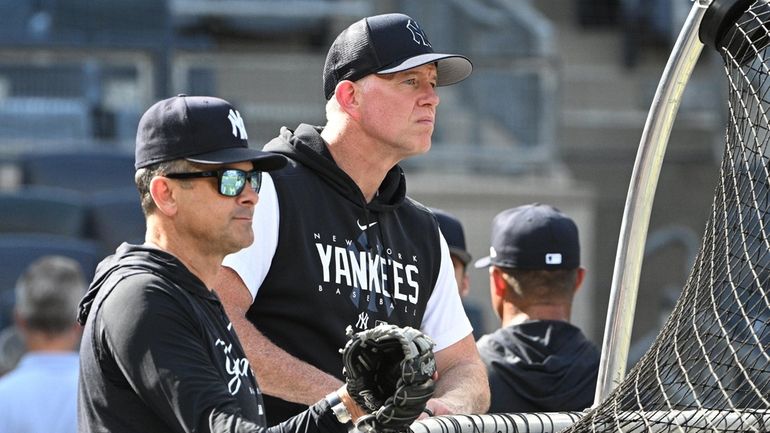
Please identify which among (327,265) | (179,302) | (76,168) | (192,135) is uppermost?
(192,135)

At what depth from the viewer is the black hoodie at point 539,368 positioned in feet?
13.8

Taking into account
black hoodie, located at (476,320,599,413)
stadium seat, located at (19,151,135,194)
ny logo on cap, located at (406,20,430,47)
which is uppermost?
ny logo on cap, located at (406,20,430,47)

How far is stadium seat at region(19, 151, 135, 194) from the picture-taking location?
8875 mm

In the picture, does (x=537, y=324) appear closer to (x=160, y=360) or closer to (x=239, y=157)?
(x=239, y=157)

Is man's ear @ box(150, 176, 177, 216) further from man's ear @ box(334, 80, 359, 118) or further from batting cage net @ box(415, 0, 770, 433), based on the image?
man's ear @ box(334, 80, 359, 118)

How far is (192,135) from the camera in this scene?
104 inches

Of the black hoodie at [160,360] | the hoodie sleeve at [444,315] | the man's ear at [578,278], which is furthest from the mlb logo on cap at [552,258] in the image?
the black hoodie at [160,360]

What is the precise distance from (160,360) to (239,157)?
43 centimetres

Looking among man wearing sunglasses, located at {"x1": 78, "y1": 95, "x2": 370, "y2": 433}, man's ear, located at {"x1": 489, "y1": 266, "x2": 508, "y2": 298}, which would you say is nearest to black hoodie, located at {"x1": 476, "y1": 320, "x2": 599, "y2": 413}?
man's ear, located at {"x1": 489, "y1": 266, "x2": 508, "y2": 298}

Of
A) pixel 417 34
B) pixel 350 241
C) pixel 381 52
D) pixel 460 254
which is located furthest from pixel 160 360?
pixel 460 254

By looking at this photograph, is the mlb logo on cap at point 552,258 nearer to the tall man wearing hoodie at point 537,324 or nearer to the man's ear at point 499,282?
the tall man wearing hoodie at point 537,324

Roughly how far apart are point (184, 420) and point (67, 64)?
23.3 ft

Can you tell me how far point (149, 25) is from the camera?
Answer: 9.88 m

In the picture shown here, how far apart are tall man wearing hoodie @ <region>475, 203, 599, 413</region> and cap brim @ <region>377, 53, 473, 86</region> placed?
863 millimetres
